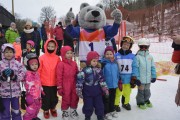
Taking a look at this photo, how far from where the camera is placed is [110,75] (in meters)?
4.33

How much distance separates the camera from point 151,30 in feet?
86.5

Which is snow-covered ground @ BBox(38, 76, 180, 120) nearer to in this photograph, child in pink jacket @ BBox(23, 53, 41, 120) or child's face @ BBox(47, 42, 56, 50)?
child in pink jacket @ BBox(23, 53, 41, 120)

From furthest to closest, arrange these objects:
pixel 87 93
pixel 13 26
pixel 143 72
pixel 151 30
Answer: pixel 151 30, pixel 13 26, pixel 143 72, pixel 87 93

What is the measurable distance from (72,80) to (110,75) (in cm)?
68

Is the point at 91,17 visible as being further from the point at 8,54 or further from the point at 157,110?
the point at 157,110

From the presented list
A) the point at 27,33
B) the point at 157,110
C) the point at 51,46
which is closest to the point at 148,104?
the point at 157,110

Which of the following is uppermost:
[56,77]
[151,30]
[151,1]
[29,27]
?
[151,1]

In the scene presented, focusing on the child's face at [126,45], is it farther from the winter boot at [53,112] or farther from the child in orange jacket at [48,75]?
the winter boot at [53,112]

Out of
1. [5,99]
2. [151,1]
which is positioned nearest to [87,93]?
[5,99]

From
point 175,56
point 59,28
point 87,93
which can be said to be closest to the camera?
point 175,56

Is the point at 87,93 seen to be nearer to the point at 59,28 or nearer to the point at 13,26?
the point at 13,26

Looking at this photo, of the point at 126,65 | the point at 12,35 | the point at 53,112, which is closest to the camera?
the point at 53,112

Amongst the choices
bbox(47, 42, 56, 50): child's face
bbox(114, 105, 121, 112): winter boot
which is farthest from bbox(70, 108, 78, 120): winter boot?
bbox(47, 42, 56, 50): child's face

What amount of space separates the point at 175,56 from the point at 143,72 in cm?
170
